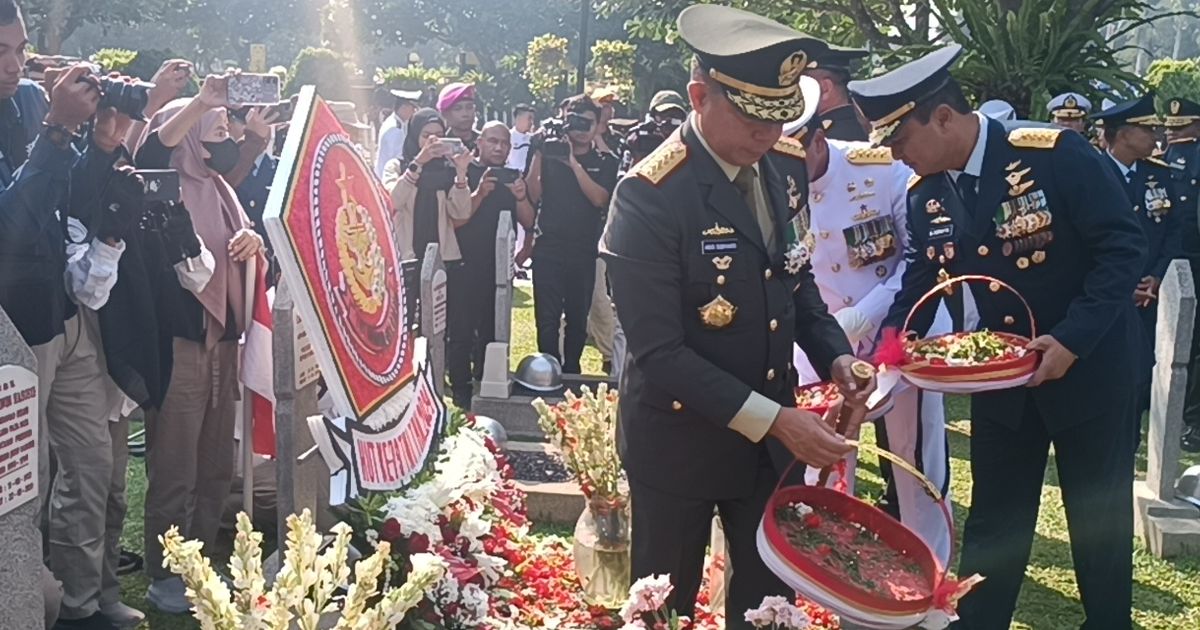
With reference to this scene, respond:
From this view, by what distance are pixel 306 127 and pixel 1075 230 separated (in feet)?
8.13

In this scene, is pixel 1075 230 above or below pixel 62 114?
below

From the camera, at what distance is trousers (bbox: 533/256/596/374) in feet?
28.2

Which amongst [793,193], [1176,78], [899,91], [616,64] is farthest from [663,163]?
[1176,78]

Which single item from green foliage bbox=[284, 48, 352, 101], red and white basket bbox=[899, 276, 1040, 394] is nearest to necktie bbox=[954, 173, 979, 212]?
red and white basket bbox=[899, 276, 1040, 394]

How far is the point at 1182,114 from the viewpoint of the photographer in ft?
28.4

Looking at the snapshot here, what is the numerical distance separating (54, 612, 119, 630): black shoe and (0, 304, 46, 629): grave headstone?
1.65 m

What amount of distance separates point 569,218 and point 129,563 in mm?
4183

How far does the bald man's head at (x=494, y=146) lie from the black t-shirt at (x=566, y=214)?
18.0 inches

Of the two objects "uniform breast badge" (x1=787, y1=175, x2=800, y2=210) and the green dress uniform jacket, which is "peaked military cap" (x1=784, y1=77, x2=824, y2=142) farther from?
the green dress uniform jacket

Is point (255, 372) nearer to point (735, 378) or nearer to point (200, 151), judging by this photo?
point (200, 151)

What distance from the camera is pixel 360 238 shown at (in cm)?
375

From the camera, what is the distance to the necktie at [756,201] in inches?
124

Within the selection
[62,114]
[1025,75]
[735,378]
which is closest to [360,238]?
[62,114]

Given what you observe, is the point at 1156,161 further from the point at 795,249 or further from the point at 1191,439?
the point at 795,249
